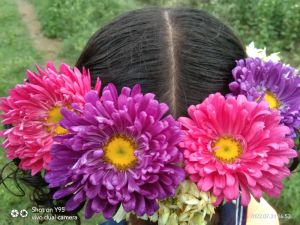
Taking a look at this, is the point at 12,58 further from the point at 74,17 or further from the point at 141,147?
the point at 141,147

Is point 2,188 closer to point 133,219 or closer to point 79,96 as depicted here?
point 133,219

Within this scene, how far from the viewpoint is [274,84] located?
1.17 meters

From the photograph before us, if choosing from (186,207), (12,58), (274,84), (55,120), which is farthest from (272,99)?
(12,58)

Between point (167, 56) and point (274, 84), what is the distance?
0.92ft

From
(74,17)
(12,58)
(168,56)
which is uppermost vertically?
(74,17)

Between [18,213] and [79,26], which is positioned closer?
[18,213]

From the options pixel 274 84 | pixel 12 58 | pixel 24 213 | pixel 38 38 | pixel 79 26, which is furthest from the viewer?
pixel 38 38

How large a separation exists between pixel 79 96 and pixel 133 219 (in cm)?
49

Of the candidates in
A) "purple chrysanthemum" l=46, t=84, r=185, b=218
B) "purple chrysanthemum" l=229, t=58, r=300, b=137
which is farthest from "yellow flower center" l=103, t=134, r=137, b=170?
"purple chrysanthemum" l=229, t=58, r=300, b=137

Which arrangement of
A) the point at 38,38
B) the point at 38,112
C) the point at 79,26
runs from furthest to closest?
the point at 38,38 < the point at 79,26 < the point at 38,112

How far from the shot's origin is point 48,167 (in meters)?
1.01

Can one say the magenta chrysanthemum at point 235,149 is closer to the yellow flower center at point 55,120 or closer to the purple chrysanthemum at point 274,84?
the purple chrysanthemum at point 274,84

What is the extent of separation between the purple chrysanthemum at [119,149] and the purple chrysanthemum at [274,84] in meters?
0.28

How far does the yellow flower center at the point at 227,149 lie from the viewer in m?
1.00
